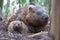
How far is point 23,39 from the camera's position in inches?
103

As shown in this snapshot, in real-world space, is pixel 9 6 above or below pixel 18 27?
above

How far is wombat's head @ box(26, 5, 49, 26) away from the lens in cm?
377

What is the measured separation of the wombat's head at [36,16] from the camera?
377cm

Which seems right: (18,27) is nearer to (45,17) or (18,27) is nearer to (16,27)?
(16,27)

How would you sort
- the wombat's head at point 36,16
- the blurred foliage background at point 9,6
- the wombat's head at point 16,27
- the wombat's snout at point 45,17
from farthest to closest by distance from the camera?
1. the blurred foliage background at point 9,6
2. the wombat's head at point 36,16
3. the wombat's snout at point 45,17
4. the wombat's head at point 16,27

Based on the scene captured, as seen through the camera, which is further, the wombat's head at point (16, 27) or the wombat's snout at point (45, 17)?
the wombat's snout at point (45, 17)

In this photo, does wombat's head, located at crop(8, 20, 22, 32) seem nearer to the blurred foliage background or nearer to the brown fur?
the brown fur

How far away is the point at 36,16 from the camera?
386 centimetres

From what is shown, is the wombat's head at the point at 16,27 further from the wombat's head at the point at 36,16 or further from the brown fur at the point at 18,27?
the wombat's head at the point at 36,16

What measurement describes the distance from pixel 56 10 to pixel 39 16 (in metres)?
2.34

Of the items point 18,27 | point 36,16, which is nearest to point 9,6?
point 36,16

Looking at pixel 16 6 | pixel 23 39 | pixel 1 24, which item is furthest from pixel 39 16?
pixel 16 6

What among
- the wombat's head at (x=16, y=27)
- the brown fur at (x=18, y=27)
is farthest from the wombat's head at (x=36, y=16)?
the wombat's head at (x=16, y=27)

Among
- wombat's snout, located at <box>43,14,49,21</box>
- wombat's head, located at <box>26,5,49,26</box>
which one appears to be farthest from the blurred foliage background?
wombat's snout, located at <box>43,14,49,21</box>
